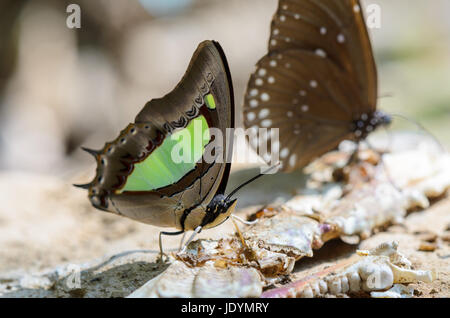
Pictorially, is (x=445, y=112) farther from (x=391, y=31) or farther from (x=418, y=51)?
(x=391, y=31)

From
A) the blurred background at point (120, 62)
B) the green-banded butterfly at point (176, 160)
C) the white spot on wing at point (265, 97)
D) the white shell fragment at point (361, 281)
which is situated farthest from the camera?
the blurred background at point (120, 62)

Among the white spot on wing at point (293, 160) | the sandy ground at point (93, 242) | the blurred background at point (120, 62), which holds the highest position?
the blurred background at point (120, 62)

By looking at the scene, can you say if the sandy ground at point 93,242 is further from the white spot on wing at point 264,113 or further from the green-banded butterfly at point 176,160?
the white spot on wing at point 264,113

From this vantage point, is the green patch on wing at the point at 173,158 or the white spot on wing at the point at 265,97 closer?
the green patch on wing at the point at 173,158

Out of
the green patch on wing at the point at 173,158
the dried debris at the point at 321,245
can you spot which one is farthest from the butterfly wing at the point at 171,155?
the dried debris at the point at 321,245

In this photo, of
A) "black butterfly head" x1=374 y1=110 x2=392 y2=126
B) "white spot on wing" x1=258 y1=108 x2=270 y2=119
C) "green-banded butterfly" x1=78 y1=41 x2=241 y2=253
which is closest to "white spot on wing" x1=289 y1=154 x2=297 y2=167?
"white spot on wing" x1=258 y1=108 x2=270 y2=119
